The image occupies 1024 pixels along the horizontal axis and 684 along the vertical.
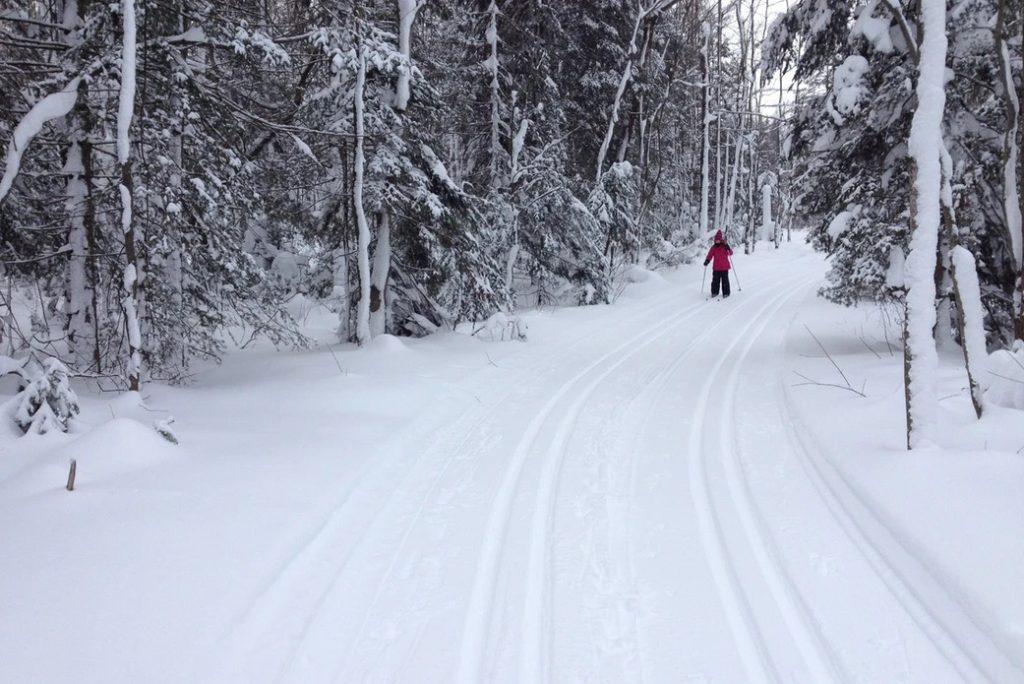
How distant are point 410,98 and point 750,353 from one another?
7475mm

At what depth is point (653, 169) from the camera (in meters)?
28.1

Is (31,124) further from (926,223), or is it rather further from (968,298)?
(968,298)

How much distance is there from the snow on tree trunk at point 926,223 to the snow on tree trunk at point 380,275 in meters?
7.96

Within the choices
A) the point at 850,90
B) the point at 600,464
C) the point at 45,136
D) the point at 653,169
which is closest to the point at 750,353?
the point at 850,90

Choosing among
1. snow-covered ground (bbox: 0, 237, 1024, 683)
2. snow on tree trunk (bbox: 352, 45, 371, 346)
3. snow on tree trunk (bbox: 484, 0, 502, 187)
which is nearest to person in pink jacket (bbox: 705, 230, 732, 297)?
snow on tree trunk (bbox: 484, 0, 502, 187)

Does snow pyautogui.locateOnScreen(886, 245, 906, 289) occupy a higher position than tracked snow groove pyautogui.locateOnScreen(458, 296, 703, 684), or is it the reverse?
snow pyautogui.locateOnScreen(886, 245, 906, 289)

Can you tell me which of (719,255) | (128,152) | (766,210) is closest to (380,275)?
(128,152)

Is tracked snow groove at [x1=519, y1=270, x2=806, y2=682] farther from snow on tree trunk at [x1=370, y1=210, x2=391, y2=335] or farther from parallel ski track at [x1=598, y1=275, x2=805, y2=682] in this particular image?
snow on tree trunk at [x1=370, y1=210, x2=391, y2=335]

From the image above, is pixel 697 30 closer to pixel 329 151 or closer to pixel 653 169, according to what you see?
pixel 653 169

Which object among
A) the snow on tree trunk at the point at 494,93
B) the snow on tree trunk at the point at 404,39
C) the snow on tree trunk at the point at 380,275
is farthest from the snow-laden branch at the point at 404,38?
the snow on tree trunk at the point at 494,93

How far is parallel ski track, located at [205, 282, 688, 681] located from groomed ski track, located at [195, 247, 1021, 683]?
0.04 feet

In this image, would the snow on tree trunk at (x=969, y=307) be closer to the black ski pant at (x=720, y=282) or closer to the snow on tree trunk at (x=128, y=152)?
the snow on tree trunk at (x=128, y=152)

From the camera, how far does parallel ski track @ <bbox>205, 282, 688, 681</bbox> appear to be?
314 centimetres

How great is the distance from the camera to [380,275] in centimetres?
1094
